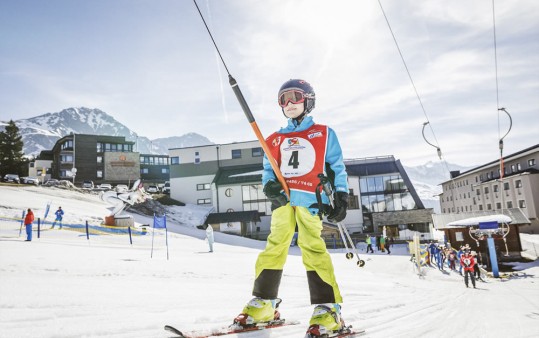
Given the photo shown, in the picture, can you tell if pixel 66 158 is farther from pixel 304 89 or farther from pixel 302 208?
pixel 302 208

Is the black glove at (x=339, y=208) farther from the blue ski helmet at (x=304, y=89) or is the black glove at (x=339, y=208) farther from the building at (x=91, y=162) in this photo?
the building at (x=91, y=162)

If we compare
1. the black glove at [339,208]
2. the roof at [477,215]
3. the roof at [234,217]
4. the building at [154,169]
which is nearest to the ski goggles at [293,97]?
the black glove at [339,208]

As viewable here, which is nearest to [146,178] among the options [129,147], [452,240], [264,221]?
[129,147]

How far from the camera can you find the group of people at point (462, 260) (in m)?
12.2

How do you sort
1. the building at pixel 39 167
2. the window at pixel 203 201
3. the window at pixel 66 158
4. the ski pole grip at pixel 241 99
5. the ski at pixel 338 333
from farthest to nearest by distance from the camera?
1. the building at pixel 39 167
2. the window at pixel 66 158
3. the window at pixel 203 201
4. the ski pole grip at pixel 241 99
5. the ski at pixel 338 333

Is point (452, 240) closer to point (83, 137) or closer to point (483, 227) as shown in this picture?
point (483, 227)

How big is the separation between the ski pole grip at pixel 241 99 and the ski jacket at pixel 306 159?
71cm

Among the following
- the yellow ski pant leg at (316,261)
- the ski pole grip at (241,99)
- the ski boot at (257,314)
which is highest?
the ski pole grip at (241,99)

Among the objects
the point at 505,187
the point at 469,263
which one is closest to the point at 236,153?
the point at 469,263

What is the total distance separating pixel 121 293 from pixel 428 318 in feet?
12.3

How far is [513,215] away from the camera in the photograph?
79.4 ft

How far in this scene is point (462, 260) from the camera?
41.2 feet

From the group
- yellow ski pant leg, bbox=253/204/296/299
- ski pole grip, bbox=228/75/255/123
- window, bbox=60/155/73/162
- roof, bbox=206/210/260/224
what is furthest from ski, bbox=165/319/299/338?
window, bbox=60/155/73/162

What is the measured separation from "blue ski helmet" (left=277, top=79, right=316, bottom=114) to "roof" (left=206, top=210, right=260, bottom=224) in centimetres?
3165
